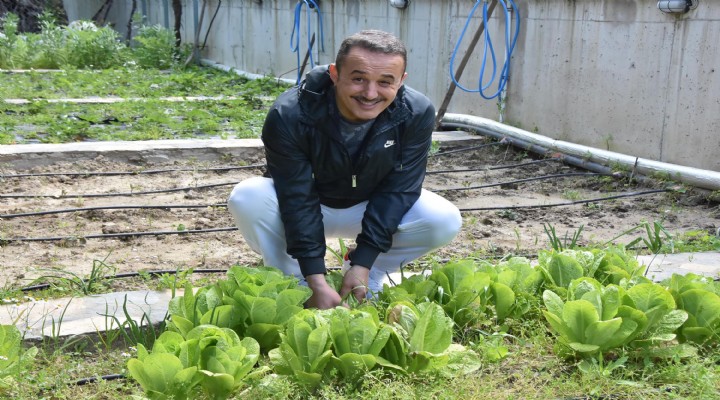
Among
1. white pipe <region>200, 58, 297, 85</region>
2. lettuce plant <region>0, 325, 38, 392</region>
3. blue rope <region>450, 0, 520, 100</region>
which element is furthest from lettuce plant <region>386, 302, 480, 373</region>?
white pipe <region>200, 58, 297, 85</region>

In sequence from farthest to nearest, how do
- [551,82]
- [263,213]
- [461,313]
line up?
1. [551,82]
2. [263,213]
3. [461,313]

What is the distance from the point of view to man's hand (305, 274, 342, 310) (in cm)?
296

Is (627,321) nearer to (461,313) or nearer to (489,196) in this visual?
(461,313)

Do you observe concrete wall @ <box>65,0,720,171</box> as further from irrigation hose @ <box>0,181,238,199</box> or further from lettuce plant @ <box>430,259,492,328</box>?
lettuce plant @ <box>430,259,492,328</box>

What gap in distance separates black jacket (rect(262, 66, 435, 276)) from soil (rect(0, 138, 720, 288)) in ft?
2.78

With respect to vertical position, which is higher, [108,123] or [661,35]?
[661,35]

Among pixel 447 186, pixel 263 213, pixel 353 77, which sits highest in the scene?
pixel 353 77

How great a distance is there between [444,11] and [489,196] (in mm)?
3216

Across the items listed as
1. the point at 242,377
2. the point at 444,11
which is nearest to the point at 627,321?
the point at 242,377

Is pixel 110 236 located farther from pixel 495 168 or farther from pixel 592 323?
pixel 495 168

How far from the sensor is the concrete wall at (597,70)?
5.62 m

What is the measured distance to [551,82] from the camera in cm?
700

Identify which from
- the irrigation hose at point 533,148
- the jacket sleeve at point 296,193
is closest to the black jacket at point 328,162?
the jacket sleeve at point 296,193

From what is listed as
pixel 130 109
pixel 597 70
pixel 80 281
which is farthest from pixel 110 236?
pixel 130 109
